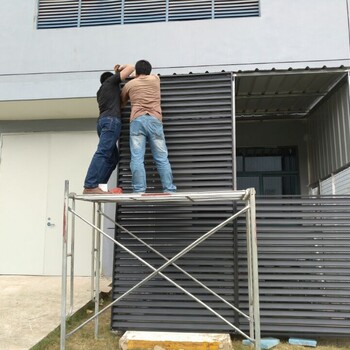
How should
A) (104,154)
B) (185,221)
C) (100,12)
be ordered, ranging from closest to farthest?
(104,154) < (185,221) < (100,12)

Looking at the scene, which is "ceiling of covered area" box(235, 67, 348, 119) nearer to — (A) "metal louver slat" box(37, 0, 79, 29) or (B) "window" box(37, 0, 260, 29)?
(B) "window" box(37, 0, 260, 29)

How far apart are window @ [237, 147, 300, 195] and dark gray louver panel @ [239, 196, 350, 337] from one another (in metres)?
3.97

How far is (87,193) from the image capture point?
14.1 ft

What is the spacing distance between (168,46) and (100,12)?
167cm

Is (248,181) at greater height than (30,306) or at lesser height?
greater

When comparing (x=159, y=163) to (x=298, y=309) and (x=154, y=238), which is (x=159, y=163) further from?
(x=298, y=309)

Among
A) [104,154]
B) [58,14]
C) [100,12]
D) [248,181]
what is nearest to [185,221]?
[104,154]

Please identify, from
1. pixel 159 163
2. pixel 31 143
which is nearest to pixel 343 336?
pixel 159 163

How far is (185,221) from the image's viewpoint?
15.8 feet

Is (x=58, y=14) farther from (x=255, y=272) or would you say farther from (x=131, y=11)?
(x=255, y=272)

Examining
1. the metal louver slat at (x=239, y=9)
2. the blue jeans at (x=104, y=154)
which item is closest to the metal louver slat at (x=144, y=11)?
the metal louver slat at (x=239, y=9)

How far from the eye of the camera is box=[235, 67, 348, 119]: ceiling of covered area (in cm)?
505

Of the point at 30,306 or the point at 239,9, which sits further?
the point at 239,9

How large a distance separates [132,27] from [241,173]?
3.98 metres
